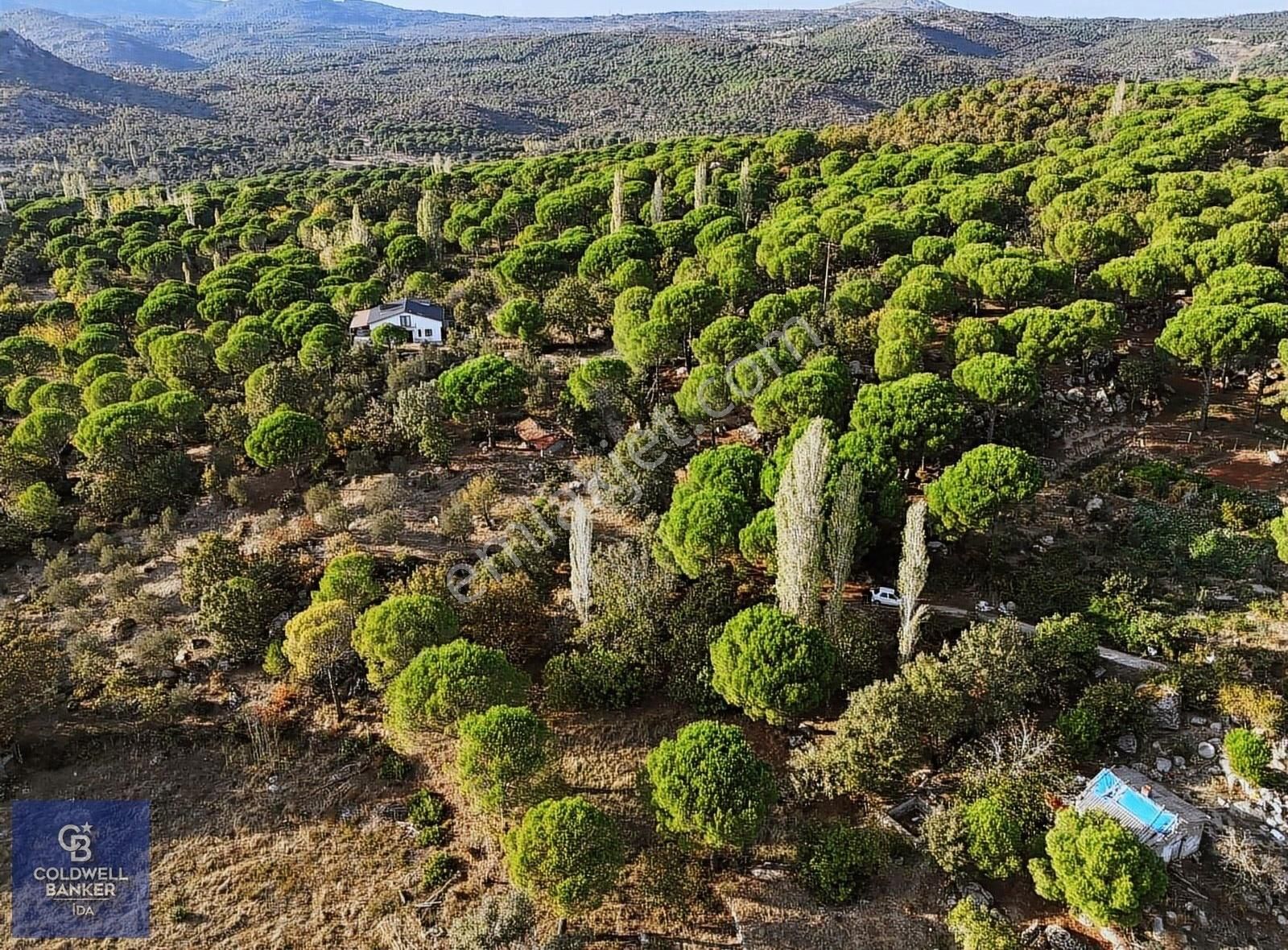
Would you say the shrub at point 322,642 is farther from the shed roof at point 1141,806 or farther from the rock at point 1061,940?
the shed roof at point 1141,806

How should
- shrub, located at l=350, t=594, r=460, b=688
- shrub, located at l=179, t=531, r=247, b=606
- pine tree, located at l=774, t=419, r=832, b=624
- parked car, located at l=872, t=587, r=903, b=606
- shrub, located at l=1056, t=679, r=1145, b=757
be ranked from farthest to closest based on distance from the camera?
1. shrub, located at l=179, t=531, r=247, b=606
2. parked car, located at l=872, t=587, r=903, b=606
3. shrub, located at l=350, t=594, r=460, b=688
4. pine tree, located at l=774, t=419, r=832, b=624
5. shrub, located at l=1056, t=679, r=1145, b=757

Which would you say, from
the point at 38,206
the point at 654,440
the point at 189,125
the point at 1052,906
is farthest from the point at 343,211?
the point at 189,125

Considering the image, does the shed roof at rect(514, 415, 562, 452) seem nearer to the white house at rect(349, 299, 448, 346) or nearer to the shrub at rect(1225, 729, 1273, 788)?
the white house at rect(349, 299, 448, 346)

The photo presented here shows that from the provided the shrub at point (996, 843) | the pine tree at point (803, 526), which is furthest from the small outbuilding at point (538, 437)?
the shrub at point (996, 843)

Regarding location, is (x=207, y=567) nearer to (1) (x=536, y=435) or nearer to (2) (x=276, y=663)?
(2) (x=276, y=663)

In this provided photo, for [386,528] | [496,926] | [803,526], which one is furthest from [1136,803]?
[386,528]

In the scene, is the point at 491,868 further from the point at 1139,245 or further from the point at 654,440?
the point at 1139,245

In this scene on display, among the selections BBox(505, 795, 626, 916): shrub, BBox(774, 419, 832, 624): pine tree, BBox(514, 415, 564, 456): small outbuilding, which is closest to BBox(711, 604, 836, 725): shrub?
BBox(774, 419, 832, 624): pine tree
